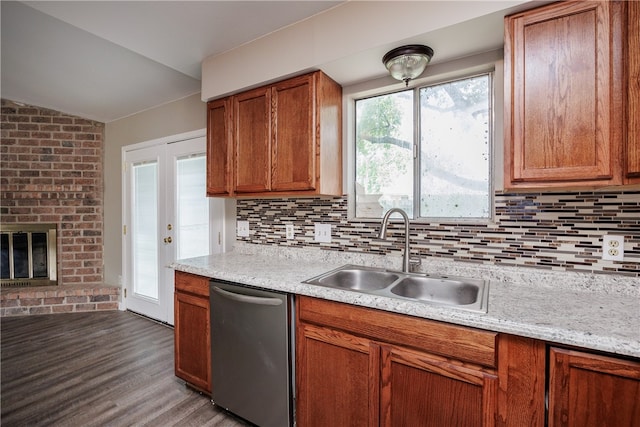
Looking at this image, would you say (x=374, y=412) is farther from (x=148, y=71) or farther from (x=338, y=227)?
(x=148, y=71)

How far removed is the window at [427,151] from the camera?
171 centimetres

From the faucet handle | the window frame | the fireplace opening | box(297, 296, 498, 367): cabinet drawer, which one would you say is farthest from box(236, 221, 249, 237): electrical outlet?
the fireplace opening

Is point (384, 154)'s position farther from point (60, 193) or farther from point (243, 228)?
point (60, 193)

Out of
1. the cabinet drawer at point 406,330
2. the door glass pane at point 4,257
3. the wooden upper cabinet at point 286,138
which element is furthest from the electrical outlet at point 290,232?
the door glass pane at point 4,257

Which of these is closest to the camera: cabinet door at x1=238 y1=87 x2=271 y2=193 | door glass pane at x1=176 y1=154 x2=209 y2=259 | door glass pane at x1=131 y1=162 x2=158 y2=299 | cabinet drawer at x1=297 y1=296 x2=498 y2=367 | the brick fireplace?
cabinet drawer at x1=297 y1=296 x2=498 y2=367

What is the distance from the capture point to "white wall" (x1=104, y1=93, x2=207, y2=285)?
314 centimetres

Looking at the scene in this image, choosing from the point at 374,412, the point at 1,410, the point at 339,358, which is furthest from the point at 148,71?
the point at 374,412

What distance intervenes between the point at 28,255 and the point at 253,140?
3.57 meters

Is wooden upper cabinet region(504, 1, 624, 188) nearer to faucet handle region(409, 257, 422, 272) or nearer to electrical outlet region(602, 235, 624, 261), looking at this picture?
electrical outlet region(602, 235, 624, 261)

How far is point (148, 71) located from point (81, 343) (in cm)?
252

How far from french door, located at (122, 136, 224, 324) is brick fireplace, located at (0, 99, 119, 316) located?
21.1 inches

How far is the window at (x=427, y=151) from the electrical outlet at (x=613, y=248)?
0.50m

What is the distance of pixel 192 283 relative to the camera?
1898mm

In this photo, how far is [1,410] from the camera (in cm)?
180
